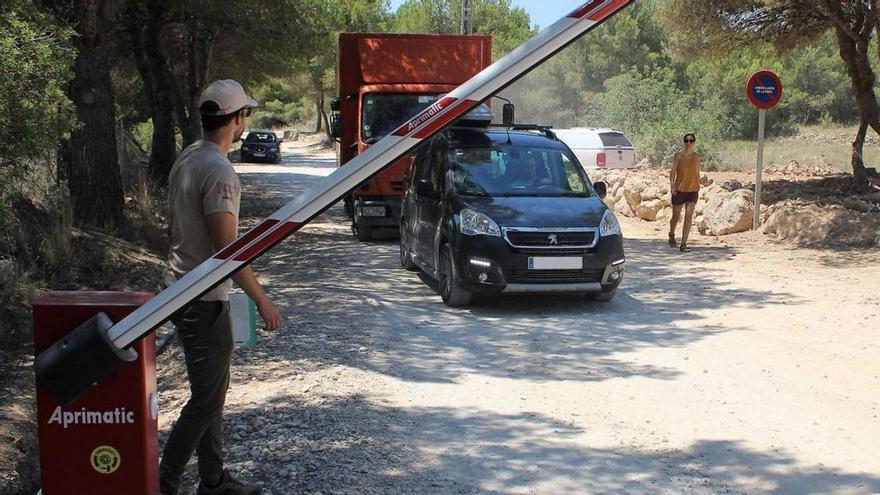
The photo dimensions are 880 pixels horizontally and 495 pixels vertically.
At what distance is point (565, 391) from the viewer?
6.35 metres

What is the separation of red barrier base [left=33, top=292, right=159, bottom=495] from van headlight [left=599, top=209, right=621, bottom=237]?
641 cm

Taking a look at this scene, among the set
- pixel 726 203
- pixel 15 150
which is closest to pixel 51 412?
pixel 15 150

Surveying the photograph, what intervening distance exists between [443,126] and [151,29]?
17842 mm

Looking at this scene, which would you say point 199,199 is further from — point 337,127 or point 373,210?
point 337,127

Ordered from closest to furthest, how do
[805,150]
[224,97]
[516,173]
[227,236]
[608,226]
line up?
[227,236], [224,97], [608,226], [516,173], [805,150]

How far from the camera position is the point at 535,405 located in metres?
6.04

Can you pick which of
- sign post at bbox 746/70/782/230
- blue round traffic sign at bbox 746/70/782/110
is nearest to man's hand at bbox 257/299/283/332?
sign post at bbox 746/70/782/230

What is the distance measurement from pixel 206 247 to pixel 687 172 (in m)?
10.7

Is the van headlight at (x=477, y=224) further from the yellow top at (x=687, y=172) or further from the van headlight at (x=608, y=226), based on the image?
the yellow top at (x=687, y=172)

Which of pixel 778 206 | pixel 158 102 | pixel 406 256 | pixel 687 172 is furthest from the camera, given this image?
pixel 158 102

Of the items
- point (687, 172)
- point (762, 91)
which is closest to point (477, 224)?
point (687, 172)

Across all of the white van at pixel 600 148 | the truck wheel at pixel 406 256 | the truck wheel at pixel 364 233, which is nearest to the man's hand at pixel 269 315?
the truck wheel at pixel 406 256

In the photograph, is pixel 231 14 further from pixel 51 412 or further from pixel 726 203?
pixel 51 412

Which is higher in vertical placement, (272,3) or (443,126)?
(272,3)
